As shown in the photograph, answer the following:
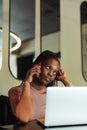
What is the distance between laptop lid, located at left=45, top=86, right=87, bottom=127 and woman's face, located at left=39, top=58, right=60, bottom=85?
65 centimetres

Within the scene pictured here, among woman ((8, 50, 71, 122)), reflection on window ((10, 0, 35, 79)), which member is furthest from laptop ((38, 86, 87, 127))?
reflection on window ((10, 0, 35, 79))

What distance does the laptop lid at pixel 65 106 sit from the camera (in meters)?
1.50

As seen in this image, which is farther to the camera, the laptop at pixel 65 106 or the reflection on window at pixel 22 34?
the reflection on window at pixel 22 34

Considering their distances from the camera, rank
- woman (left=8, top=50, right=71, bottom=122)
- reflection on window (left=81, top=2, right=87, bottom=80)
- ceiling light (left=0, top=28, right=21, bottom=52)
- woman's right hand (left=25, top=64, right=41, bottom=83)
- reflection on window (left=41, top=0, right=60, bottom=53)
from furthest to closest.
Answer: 1. reflection on window (left=81, top=2, right=87, bottom=80)
2. reflection on window (left=41, top=0, right=60, bottom=53)
3. ceiling light (left=0, top=28, right=21, bottom=52)
4. woman's right hand (left=25, top=64, right=41, bottom=83)
5. woman (left=8, top=50, right=71, bottom=122)

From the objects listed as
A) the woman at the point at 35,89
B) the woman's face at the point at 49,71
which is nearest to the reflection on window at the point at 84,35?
the woman at the point at 35,89

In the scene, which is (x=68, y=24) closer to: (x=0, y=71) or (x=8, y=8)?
(x=8, y=8)

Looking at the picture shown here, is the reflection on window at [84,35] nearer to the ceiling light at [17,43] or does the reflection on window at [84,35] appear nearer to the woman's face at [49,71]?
the ceiling light at [17,43]

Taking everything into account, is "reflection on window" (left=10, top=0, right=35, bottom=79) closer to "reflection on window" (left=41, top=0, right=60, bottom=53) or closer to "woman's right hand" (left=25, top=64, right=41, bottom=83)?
"reflection on window" (left=41, top=0, right=60, bottom=53)

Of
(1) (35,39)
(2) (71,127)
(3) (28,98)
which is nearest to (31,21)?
(1) (35,39)

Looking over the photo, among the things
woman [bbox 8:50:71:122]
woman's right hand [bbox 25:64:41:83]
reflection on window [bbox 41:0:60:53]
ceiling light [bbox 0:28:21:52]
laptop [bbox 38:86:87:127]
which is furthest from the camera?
reflection on window [bbox 41:0:60:53]

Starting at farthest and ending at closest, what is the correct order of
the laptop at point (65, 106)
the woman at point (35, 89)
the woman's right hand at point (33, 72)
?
the woman's right hand at point (33, 72), the woman at point (35, 89), the laptop at point (65, 106)

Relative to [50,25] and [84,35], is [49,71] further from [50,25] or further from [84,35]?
[84,35]

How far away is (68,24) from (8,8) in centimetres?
98

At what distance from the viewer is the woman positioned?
1.98 m
